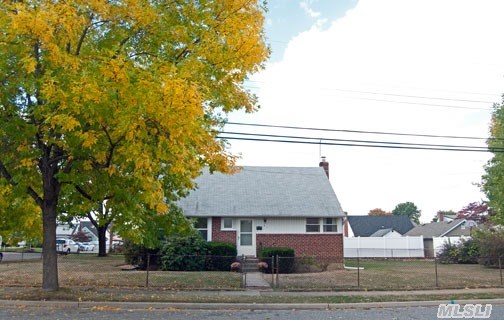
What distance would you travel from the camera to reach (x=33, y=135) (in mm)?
10711

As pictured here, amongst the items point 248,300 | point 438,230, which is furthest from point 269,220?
point 438,230

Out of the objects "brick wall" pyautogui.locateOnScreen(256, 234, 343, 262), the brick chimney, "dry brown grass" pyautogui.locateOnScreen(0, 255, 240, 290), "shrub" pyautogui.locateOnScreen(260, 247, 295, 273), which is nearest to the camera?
"dry brown grass" pyautogui.locateOnScreen(0, 255, 240, 290)

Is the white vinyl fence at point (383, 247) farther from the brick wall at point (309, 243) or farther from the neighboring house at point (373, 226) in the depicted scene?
the neighboring house at point (373, 226)

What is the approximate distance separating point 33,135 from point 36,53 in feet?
6.30

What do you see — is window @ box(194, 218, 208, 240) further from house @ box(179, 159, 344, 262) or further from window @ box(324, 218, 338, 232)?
window @ box(324, 218, 338, 232)

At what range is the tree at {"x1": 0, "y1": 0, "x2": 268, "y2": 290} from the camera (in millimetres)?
9078

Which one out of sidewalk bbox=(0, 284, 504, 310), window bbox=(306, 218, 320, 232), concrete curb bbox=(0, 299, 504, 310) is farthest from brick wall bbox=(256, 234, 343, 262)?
concrete curb bbox=(0, 299, 504, 310)

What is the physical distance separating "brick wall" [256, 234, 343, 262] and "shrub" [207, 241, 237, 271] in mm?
3681

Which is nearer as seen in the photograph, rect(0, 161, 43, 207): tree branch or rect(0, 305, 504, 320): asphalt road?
rect(0, 305, 504, 320): asphalt road

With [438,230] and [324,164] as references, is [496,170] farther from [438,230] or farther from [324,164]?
[438,230]

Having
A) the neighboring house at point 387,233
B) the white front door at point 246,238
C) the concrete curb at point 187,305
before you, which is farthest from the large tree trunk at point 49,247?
the neighboring house at point 387,233

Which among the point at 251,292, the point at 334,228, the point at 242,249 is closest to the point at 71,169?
the point at 251,292

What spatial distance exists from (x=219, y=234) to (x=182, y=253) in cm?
464

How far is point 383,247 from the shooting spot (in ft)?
125
